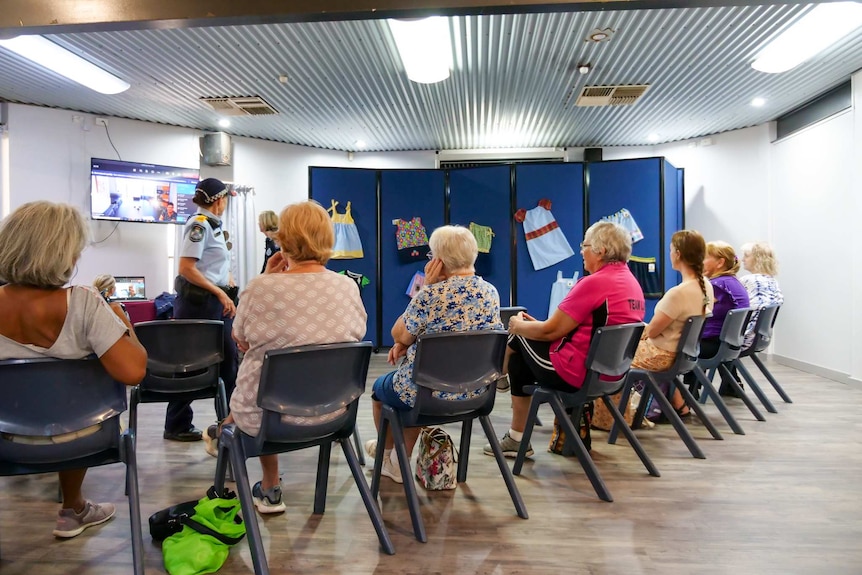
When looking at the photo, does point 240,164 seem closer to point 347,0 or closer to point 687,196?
point 347,0

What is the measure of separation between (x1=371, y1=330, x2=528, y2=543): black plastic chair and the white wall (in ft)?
15.3

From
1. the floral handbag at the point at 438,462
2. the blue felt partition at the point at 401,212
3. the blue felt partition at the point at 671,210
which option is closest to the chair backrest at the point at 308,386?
the floral handbag at the point at 438,462

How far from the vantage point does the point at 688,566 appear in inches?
68.4

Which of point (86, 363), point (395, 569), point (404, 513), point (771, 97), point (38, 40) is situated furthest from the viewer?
point (771, 97)

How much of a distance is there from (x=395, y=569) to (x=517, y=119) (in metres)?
5.54

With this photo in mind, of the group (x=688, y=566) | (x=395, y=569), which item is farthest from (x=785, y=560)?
(x=395, y=569)

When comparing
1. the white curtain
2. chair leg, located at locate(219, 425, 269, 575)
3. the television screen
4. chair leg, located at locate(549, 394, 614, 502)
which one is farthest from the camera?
the white curtain

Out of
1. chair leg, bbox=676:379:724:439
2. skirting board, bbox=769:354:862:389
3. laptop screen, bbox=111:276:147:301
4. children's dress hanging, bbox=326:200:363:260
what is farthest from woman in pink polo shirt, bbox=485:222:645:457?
laptop screen, bbox=111:276:147:301

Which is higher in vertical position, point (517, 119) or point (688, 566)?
point (517, 119)

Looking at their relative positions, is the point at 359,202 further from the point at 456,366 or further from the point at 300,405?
the point at 300,405

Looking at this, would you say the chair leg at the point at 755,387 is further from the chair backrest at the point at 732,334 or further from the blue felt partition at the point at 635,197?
the blue felt partition at the point at 635,197

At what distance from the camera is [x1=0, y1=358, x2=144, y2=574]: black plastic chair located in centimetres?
150

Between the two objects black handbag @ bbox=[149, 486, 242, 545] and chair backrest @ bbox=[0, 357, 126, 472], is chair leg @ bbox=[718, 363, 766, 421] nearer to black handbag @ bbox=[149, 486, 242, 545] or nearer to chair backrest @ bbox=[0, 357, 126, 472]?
black handbag @ bbox=[149, 486, 242, 545]

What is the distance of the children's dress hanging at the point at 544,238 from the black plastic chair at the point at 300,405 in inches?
172
